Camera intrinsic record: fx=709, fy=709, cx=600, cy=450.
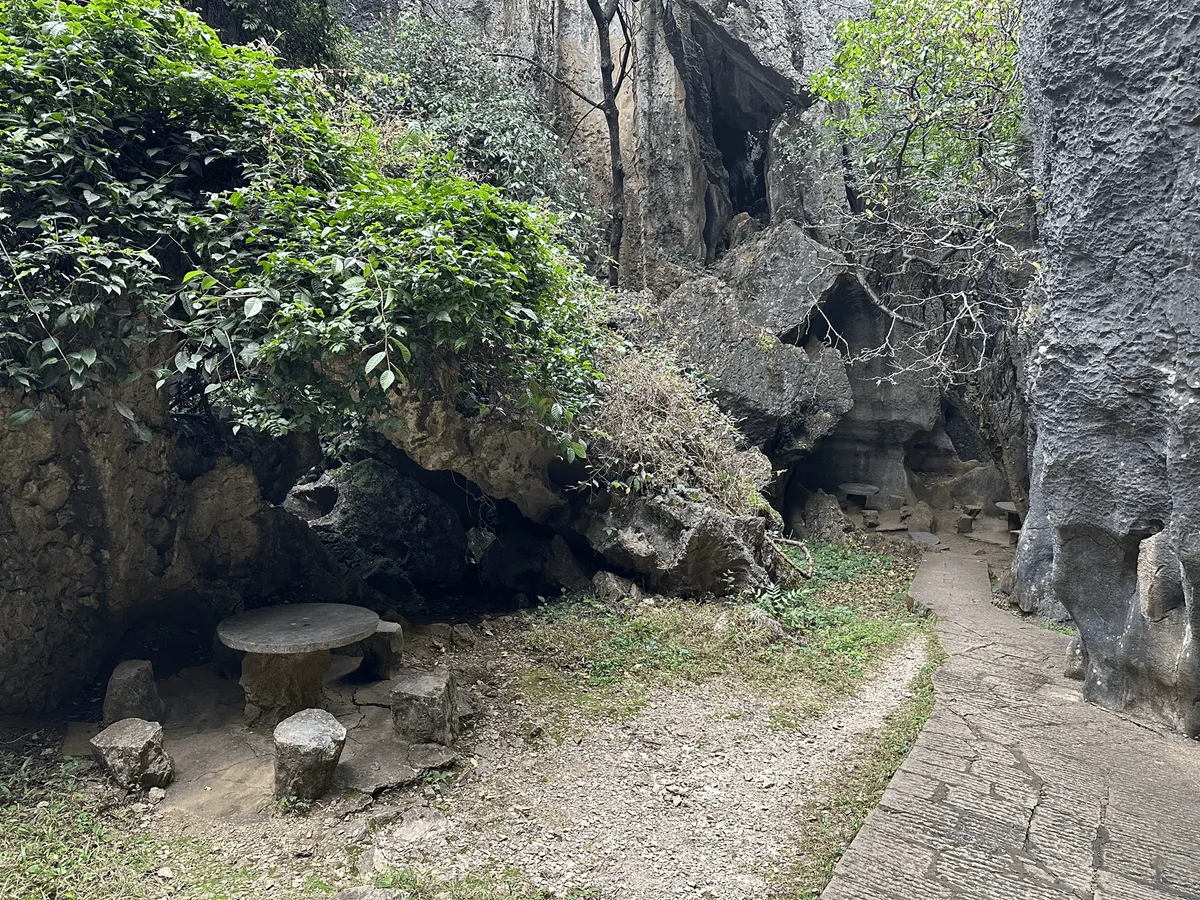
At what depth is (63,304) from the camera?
3.91 m

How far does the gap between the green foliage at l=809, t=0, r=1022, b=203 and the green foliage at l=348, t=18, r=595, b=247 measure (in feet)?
14.0

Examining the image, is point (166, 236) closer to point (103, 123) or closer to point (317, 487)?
point (103, 123)

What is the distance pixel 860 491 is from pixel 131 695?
37.9 feet

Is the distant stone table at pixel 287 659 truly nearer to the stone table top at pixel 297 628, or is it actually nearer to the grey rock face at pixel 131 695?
the stone table top at pixel 297 628

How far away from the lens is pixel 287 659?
5.09 m

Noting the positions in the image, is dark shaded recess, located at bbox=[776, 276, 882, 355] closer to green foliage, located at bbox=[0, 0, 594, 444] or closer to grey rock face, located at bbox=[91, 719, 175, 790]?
green foliage, located at bbox=[0, 0, 594, 444]

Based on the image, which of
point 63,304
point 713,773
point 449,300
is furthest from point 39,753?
point 713,773

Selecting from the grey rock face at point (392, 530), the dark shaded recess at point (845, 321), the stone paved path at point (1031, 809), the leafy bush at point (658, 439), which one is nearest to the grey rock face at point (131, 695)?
the grey rock face at point (392, 530)

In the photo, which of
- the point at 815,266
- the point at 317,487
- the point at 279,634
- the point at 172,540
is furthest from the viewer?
the point at 815,266

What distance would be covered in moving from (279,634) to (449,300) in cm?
262

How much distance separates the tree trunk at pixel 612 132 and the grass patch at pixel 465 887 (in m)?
10.9

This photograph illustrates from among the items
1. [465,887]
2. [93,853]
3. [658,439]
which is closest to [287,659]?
[93,853]

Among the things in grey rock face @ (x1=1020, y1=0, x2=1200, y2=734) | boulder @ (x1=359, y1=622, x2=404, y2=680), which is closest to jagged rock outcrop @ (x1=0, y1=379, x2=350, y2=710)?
boulder @ (x1=359, y1=622, x2=404, y2=680)

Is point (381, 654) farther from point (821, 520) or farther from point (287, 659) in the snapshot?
point (821, 520)
